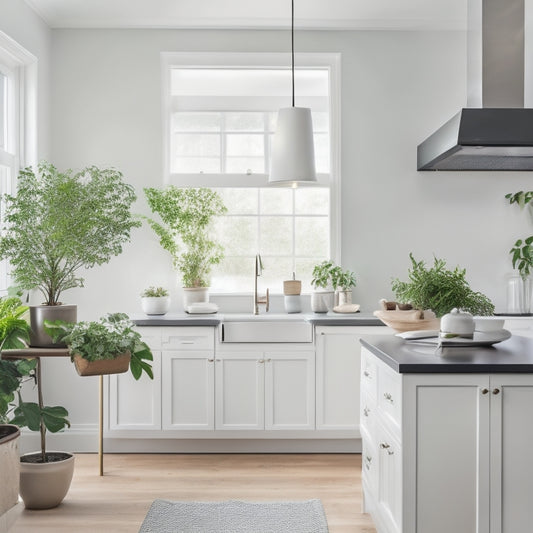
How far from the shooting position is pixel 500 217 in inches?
189

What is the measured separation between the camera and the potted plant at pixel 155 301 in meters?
4.50

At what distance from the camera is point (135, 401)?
432 centimetres

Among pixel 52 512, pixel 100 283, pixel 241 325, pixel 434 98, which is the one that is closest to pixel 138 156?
pixel 100 283

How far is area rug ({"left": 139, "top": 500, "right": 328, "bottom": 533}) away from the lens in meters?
3.14

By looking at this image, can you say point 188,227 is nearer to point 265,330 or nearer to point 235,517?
point 265,330

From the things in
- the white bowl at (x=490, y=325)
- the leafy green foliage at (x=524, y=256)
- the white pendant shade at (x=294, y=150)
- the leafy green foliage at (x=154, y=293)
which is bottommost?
the white bowl at (x=490, y=325)

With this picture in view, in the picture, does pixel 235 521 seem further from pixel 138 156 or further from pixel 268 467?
pixel 138 156

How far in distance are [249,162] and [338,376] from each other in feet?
5.69

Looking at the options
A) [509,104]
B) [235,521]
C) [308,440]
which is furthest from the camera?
[308,440]

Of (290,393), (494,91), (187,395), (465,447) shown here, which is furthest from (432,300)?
(187,395)

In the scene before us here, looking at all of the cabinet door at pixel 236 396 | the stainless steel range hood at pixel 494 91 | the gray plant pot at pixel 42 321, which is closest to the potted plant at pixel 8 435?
the gray plant pot at pixel 42 321

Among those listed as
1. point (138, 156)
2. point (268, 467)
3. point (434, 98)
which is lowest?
point (268, 467)

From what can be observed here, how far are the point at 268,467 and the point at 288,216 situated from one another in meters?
1.84

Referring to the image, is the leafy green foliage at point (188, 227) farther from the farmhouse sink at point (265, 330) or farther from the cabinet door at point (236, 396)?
the cabinet door at point (236, 396)
